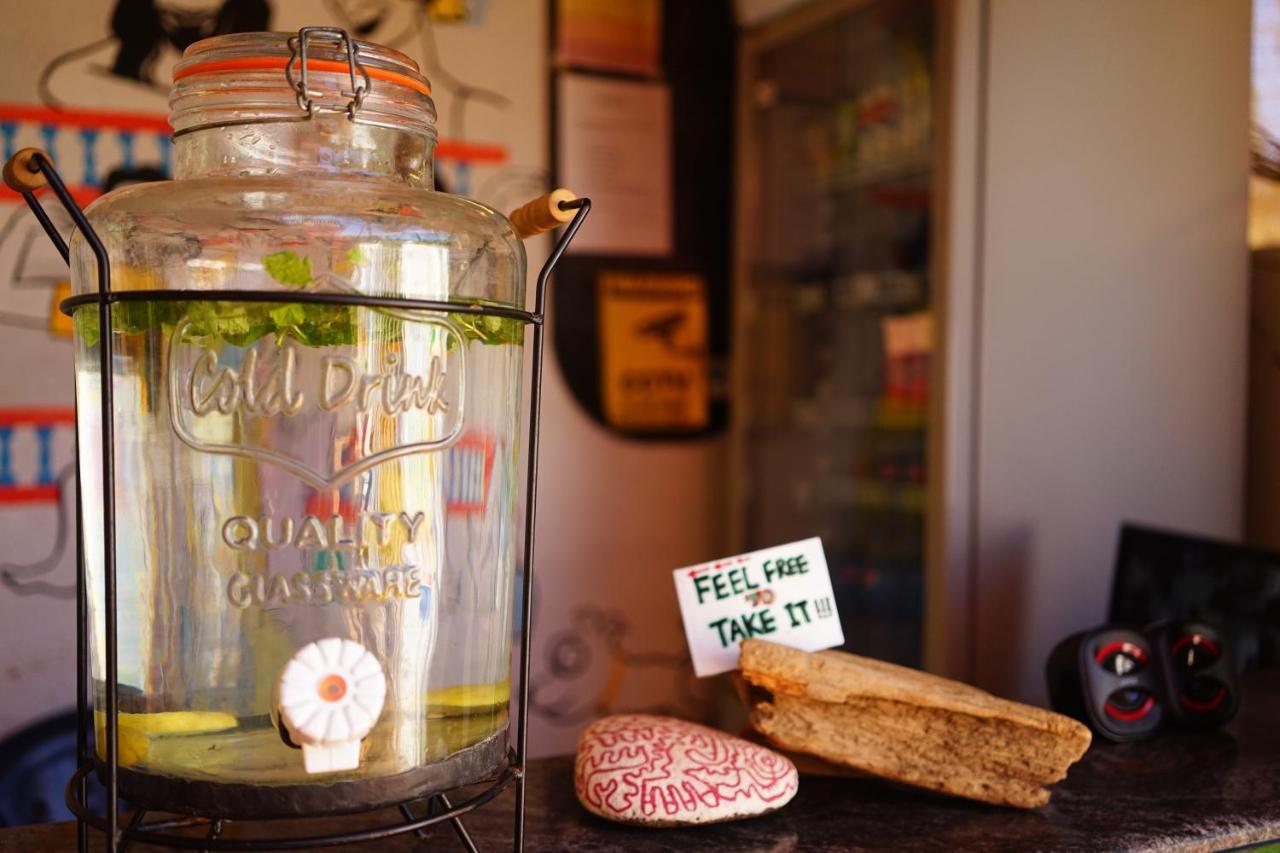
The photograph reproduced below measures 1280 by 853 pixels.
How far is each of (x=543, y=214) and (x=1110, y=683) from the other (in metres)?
0.67

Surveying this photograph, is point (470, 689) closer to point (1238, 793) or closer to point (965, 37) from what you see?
point (1238, 793)

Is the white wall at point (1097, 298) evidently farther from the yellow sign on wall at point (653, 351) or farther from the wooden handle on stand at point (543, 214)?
the wooden handle on stand at point (543, 214)

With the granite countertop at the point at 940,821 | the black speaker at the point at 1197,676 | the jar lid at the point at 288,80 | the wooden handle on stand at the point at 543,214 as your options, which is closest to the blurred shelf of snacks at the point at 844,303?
the black speaker at the point at 1197,676

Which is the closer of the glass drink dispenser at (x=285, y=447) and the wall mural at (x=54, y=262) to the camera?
the glass drink dispenser at (x=285, y=447)

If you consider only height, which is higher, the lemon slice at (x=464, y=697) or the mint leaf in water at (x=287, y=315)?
the mint leaf in water at (x=287, y=315)

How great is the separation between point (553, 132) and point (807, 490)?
95 centimetres

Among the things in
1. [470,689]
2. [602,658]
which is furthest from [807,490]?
[470,689]

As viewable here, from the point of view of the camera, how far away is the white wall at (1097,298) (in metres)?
1.98

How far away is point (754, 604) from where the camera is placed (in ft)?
3.05

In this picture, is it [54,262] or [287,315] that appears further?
[54,262]

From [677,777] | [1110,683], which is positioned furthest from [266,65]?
[1110,683]

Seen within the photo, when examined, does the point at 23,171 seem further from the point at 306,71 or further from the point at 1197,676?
the point at 1197,676

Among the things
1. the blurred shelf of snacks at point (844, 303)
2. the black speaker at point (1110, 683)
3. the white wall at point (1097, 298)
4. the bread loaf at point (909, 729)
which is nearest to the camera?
the bread loaf at point (909, 729)

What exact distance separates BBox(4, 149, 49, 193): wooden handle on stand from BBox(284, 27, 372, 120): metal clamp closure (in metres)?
0.14
